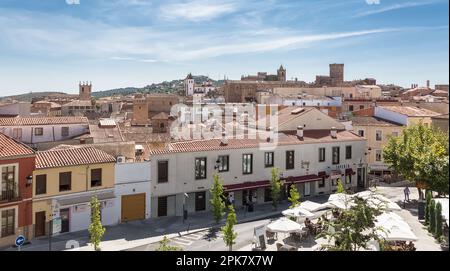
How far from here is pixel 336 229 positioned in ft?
33.0

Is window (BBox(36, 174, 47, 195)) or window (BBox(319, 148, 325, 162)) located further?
window (BBox(319, 148, 325, 162))

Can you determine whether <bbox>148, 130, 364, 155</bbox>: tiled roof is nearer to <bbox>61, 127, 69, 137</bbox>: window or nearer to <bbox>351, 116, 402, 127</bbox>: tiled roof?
<bbox>351, 116, 402, 127</bbox>: tiled roof

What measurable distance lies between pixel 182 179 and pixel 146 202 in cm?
220

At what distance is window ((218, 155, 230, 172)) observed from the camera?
23.0 metres

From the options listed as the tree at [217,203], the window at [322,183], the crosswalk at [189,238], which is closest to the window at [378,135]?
the window at [322,183]

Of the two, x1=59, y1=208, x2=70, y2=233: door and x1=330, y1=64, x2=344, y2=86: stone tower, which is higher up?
x1=330, y1=64, x2=344, y2=86: stone tower

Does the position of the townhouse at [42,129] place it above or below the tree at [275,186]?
above

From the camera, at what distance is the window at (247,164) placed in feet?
78.1

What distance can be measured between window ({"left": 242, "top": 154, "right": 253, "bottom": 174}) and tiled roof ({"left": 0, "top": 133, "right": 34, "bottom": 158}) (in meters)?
11.0

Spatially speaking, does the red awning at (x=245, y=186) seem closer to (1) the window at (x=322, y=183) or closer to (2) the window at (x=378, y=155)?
(1) the window at (x=322, y=183)

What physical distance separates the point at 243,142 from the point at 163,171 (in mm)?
5219

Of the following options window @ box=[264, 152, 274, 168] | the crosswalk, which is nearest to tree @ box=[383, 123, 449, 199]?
window @ box=[264, 152, 274, 168]
